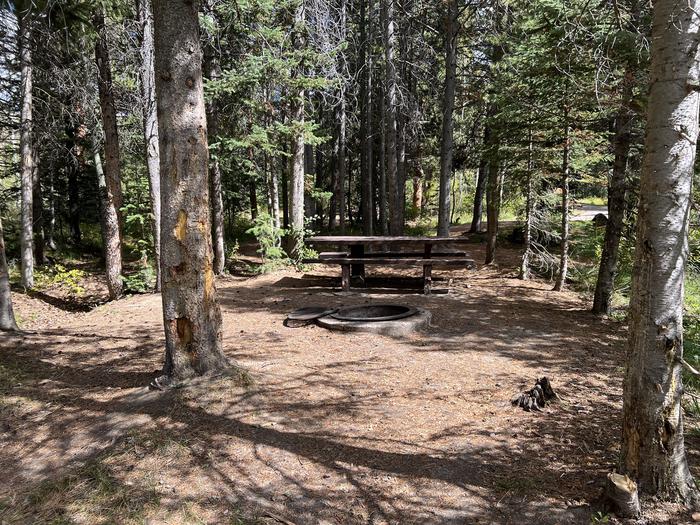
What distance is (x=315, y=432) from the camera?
387cm

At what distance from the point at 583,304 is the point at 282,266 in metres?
7.77

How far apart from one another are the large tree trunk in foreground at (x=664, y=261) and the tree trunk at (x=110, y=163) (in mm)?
10392

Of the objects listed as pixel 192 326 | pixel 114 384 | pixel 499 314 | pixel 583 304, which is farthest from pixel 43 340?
pixel 583 304

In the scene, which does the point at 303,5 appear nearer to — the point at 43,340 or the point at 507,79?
the point at 507,79

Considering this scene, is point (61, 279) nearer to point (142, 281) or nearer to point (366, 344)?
point (142, 281)

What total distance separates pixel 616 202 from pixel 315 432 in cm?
670

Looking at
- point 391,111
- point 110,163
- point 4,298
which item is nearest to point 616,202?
point 391,111

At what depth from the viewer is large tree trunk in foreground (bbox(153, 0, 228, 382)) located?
4.09m

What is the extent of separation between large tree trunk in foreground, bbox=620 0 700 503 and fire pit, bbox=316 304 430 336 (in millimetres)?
3987

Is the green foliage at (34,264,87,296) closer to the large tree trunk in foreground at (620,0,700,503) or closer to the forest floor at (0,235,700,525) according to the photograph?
the forest floor at (0,235,700,525)

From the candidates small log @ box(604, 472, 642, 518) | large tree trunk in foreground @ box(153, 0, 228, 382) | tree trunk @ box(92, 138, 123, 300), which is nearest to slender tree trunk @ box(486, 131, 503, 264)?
large tree trunk in foreground @ box(153, 0, 228, 382)

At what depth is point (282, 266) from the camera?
1331cm

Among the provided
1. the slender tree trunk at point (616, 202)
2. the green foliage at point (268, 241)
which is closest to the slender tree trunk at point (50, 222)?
the green foliage at point (268, 241)

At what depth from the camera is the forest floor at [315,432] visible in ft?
9.78
